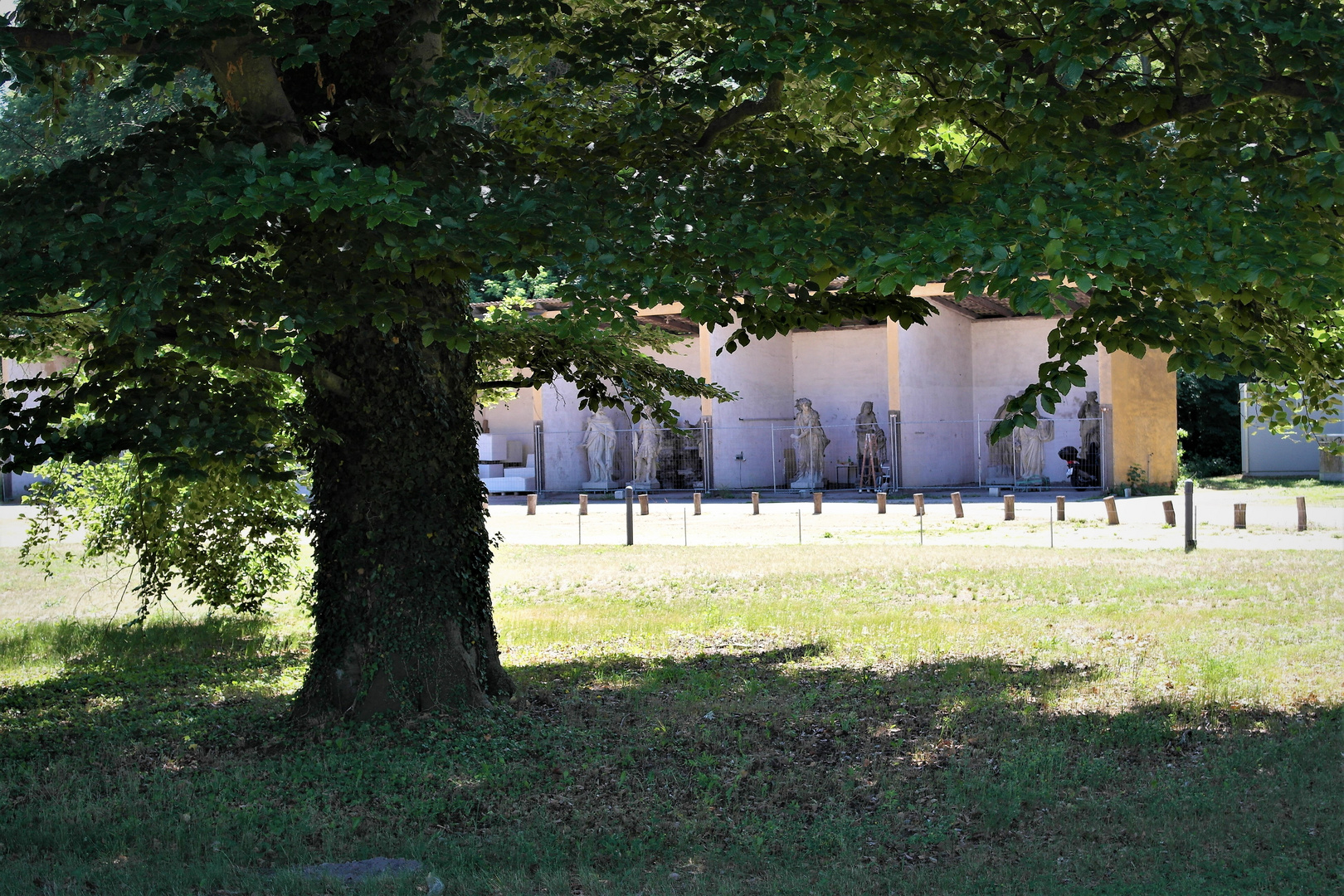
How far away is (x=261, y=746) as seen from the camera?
7320 mm

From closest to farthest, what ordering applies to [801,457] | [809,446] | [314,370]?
[314,370] < [809,446] < [801,457]

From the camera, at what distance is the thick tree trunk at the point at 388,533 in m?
7.34

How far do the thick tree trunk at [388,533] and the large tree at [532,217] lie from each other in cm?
2

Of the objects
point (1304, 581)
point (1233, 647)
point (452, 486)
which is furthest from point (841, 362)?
point (452, 486)

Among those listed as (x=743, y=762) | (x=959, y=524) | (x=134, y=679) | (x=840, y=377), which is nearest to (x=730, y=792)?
(x=743, y=762)

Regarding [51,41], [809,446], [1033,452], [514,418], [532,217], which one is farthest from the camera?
[514,418]

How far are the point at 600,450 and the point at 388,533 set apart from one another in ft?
103

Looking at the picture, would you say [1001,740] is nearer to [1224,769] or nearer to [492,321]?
[1224,769]

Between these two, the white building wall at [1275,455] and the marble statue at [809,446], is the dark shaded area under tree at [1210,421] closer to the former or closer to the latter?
the white building wall at [1275,455]

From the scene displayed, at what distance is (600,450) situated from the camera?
3862cm

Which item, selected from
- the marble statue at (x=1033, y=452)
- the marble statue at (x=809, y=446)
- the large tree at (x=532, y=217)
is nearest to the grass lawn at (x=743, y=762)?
the large tree at (x=532, y=217)

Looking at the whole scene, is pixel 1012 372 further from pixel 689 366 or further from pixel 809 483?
pixel 689 366

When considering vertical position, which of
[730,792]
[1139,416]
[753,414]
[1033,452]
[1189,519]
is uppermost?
[753,414]

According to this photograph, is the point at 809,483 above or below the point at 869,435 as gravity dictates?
below
